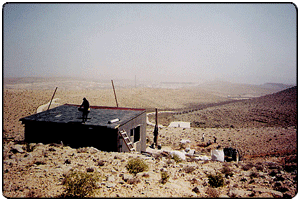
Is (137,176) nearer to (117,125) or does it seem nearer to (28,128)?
(117,125)

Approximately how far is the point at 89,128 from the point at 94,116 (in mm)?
1630

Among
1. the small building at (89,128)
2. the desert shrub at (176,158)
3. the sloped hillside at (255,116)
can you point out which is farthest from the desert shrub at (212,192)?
the sloped hillside at (255,116)

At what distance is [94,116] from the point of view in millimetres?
12133

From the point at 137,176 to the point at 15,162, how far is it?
17.8 ft

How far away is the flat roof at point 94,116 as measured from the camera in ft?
36.3

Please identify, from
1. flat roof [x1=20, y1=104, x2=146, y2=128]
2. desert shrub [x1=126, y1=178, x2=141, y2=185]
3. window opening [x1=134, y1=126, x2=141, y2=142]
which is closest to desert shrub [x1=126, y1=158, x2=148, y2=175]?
desert shrub [x1=126, y1=178, x2=141, y2=185]

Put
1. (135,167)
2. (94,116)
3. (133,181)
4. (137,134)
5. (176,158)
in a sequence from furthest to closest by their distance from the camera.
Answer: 1. (137,134)
2. (94,116)
3. (176,158)
4. (135,167)
5. (133,181)

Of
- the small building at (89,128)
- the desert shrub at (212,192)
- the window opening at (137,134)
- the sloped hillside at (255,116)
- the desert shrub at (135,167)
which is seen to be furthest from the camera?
the sloped hillside at (255,116)

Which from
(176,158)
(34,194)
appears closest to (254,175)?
(176,158)

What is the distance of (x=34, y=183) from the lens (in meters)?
5.95

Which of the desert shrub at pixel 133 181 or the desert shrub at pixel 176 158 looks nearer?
the desert shrub at pixel 133 181

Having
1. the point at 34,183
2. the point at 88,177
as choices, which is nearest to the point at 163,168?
the point at 88,177

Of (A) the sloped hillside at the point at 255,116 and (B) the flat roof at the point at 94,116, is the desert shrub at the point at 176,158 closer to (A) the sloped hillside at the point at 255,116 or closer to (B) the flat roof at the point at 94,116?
(B) the flat roof at the point at 94,116

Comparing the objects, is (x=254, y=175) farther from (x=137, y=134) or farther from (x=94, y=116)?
(x=94, y=116)
